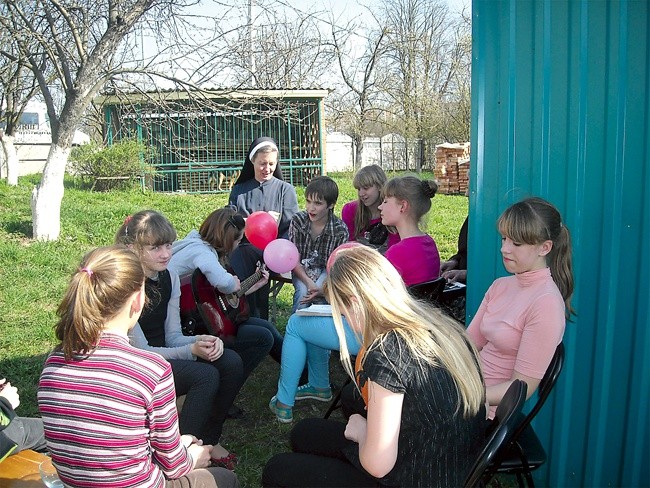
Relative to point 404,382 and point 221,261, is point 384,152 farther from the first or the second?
point 404,382

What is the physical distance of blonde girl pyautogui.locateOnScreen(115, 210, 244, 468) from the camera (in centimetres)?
301

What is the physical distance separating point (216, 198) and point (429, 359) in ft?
40.3

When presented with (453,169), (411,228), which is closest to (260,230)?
(411,228)

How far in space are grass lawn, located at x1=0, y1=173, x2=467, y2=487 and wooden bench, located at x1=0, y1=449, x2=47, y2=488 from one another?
1.09 m

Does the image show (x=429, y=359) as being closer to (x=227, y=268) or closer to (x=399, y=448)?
(x=399, y=448)

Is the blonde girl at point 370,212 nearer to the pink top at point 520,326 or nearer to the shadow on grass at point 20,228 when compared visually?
the pink top at point 520,326

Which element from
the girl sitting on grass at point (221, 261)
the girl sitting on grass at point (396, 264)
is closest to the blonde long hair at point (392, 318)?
the girl sitting on grass at point (396, 264)

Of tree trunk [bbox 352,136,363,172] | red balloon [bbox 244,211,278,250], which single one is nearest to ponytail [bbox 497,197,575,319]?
red balloon [bbox 244,211,278,250]

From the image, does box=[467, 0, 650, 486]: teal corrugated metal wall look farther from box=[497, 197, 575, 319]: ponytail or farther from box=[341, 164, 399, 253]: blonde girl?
box=[341, 164, 399, 253]: blonde girl

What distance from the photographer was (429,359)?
1836mm

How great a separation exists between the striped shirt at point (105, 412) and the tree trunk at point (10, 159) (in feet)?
49.4

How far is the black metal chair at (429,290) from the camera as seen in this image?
11.0 ft

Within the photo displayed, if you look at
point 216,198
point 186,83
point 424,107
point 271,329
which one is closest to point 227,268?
point 271,329

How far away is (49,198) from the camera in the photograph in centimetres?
852
